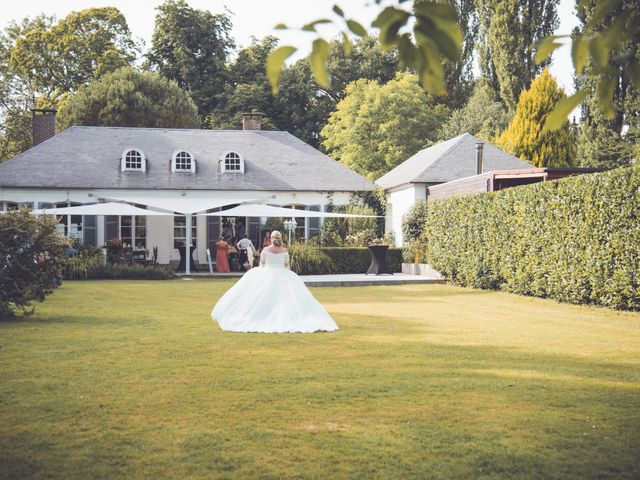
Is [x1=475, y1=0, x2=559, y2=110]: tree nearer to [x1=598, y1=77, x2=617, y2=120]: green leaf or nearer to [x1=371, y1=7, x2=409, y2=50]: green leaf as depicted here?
[x1=598, y1=77, x2=617, y2=120]: green leaf

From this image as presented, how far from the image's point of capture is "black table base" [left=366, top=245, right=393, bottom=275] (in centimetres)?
2519

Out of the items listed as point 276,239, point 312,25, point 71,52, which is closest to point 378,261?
point 276,239

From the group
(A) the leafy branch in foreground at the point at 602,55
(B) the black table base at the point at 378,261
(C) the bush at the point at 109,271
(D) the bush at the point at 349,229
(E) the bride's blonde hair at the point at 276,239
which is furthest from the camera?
(D) the bush at the point at 349,229

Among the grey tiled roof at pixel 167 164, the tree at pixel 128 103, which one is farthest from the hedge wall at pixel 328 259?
the tree at pixel 128 103

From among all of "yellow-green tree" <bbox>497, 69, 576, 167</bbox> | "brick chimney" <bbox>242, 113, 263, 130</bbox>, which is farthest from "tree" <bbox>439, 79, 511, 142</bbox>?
"brick chimney" <bbox>242, 113, 263, 130</bbox>

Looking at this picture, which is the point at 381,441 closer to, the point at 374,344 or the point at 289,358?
the point at 289,358

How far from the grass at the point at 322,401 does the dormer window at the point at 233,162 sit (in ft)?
68.9

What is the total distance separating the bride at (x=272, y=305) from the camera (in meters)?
10.5

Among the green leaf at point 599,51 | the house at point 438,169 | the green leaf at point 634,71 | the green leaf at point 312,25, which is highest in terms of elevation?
the house at point 438,169

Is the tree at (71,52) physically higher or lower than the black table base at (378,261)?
higher

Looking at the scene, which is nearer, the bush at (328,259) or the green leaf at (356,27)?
the green leaf at (356,27)

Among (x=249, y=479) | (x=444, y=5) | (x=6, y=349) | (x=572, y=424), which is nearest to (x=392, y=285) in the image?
(x=6, y=349)

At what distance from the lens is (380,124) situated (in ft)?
142

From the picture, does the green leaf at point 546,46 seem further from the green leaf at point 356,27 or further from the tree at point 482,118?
the tree at point 482,118
